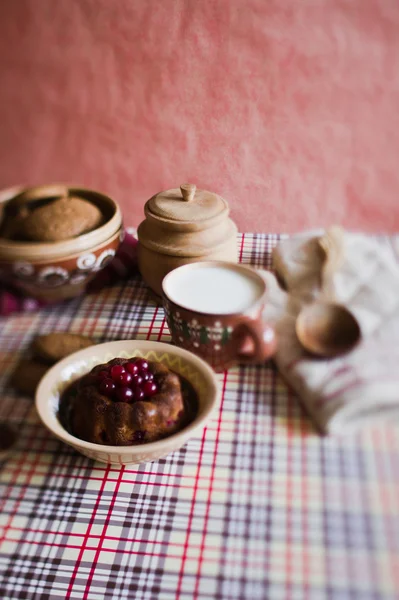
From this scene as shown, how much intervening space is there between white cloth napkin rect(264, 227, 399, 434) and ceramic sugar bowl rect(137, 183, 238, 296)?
48 mm

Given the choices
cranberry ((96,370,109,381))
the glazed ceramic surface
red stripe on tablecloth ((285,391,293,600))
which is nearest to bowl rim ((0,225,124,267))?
the glazed ceramic surface

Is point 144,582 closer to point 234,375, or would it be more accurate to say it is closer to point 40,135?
point 234,375

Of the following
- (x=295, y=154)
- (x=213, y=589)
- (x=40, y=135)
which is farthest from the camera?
(x=40, y=135)

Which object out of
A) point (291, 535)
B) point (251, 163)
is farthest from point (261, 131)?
point (291, 535)

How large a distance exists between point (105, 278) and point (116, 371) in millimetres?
181

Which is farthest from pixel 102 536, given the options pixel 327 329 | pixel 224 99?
pixel 224 99

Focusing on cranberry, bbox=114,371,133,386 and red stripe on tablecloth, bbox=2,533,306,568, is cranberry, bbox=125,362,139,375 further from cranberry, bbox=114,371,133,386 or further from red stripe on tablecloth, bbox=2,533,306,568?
red stripe on tablecloth, bbox=2,533,306,568

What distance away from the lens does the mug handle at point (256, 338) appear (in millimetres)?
384

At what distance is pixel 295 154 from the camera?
17.8 inches

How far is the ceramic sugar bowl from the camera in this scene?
1.46 feet

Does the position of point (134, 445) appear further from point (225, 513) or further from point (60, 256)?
point (60, 256)

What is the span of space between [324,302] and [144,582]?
0.23m

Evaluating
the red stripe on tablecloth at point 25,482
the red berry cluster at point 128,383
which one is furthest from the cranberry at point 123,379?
the red stripe on tablecloth at point 25,482

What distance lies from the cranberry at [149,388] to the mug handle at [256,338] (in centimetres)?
7
